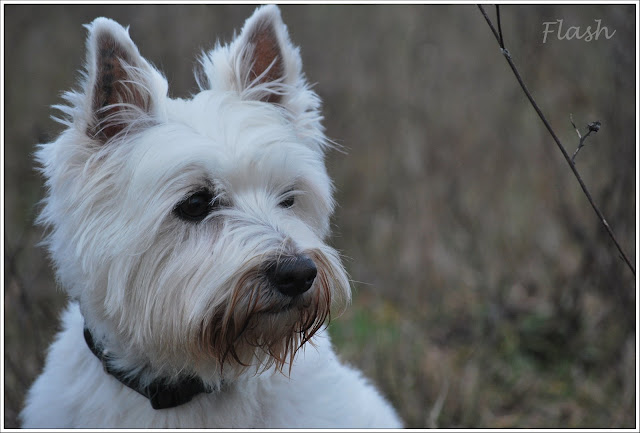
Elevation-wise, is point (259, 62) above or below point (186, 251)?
above

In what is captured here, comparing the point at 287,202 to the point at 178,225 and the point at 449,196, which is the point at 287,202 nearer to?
the point at 178,225

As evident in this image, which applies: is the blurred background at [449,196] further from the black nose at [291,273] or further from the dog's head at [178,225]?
→ the black nose at [291,273]

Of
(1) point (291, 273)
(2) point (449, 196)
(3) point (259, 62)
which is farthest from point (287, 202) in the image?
(2) point (449, 196)

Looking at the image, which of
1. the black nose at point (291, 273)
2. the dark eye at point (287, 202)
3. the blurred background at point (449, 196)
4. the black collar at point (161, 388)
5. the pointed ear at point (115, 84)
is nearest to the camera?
the black nose at point (291, 273)

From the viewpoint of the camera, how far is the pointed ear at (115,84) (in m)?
2.47

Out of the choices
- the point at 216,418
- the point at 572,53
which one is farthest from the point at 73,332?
the point at 572,53

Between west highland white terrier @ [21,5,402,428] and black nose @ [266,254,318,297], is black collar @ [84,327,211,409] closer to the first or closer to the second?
west highland white terrier @ [21,5,402,428]

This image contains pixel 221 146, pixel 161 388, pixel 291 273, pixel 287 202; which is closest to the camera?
pixel 291 273

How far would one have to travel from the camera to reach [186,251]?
2527 mm

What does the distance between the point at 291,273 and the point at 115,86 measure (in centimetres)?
105

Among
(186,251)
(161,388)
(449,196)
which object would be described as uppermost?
(186,251)

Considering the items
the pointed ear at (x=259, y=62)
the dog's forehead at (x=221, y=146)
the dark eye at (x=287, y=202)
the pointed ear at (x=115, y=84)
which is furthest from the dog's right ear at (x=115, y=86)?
the dark eye at (x=287, y=202)

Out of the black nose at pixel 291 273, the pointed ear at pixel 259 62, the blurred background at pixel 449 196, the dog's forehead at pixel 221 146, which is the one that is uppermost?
the pointed ear at pixel 259 62

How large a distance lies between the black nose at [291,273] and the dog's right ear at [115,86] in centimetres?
87
